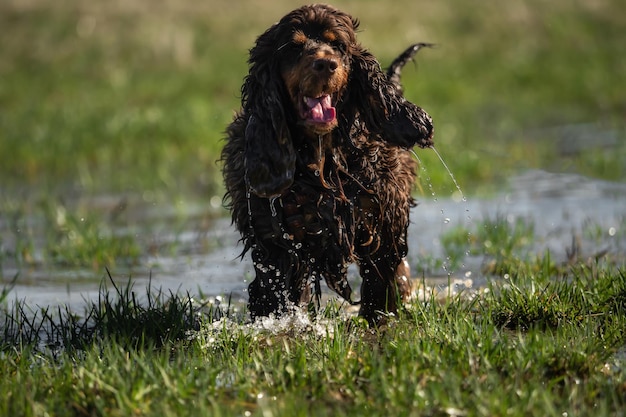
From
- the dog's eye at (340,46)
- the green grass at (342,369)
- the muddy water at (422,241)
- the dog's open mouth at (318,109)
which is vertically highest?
the dog's eye at (340,46)

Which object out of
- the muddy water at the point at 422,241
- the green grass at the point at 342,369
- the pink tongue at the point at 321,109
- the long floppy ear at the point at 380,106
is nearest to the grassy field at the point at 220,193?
the green grass at the point at 342,369

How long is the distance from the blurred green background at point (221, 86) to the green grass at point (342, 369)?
1.51m

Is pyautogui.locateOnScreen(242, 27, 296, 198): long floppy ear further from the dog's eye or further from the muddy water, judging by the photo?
the muddy water

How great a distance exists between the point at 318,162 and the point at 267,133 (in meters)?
0.28

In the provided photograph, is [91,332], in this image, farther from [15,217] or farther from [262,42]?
[15,217]

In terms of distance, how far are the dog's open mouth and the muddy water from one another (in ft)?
3.39

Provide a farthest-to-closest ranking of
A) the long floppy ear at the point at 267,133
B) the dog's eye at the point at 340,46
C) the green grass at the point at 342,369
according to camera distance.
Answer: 1. the dog's eye at the point at 340,46
2. the long floppy ear at the point at 267,133
3. the green grass at the point at 342,369

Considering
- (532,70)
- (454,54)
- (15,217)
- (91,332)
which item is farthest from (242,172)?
(454,54)

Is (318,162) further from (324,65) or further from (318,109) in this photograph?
(324,65)

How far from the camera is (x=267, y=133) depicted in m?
4.48

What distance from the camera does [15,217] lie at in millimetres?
8383

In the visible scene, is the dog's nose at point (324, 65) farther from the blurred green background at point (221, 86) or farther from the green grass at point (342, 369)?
the green grass at point (342, 369)

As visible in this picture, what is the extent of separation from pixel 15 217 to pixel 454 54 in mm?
11930

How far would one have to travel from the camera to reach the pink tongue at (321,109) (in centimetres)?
443
